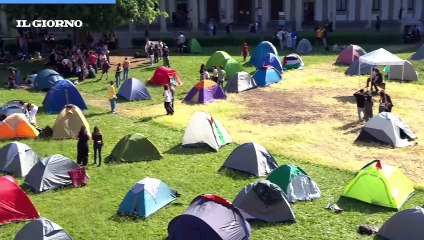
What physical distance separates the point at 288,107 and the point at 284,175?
957cm

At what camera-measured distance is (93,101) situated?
2559 cm

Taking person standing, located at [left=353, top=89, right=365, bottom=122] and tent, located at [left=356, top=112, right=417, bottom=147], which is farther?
person standing, located at [left=353, top=89, right=365, bottom=122]

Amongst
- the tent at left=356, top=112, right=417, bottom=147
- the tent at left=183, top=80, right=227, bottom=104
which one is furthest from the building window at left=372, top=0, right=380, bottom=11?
the tent at left=356, top=112, right=417, bottom=147

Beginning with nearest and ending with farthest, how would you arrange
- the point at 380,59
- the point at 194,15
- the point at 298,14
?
the point at 380,59 < the point at 298,14 < the point at 194,15

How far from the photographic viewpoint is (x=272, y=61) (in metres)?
29.7

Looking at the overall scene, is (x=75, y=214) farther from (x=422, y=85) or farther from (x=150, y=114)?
(x=422, y=85)

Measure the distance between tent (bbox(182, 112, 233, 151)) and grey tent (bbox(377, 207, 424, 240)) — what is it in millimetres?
7353

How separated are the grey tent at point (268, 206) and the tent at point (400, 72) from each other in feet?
54.0

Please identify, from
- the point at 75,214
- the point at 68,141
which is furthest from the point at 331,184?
the point at 68,141

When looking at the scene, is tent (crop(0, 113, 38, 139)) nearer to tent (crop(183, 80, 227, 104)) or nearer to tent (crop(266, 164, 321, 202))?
tent (crop(183, 80, 227, 104))

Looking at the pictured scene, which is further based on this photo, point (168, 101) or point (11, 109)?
point (168, 101)

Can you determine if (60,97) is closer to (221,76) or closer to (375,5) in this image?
(221,76)

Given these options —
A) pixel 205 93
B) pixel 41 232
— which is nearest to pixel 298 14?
pixel 205 93

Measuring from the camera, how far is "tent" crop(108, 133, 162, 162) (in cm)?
1781
